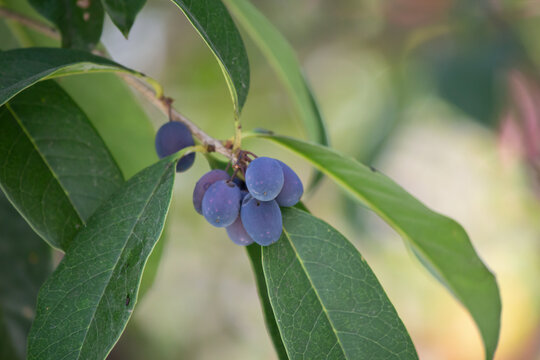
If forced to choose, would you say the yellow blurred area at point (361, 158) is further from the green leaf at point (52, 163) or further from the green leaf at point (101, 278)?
the green leaf at point (101, 278)

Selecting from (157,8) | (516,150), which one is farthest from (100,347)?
(157,8)

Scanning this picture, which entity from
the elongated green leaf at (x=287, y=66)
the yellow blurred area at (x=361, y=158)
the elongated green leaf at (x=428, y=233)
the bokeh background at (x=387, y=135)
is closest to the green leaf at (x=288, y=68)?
the elongated green leaf at (x=287, y=66)

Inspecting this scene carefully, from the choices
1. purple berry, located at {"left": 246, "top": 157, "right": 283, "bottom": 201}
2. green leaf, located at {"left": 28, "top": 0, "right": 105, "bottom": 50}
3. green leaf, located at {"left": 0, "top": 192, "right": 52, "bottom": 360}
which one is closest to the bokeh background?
Answer: green leaf, located at {"left": 0, "top": 192, "right": 52, "bottom": 360}

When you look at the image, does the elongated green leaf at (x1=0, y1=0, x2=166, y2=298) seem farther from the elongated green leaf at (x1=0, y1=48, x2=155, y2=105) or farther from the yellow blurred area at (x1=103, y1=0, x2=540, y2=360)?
the yellow blurred area at (x1=103, y1=0, x2=540, y2=360)

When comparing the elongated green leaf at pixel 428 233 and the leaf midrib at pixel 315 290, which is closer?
the leaf midrib at pixel 315 290

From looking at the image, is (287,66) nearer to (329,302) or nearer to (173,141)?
(173,141)

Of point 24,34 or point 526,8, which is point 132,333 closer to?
point 24,34

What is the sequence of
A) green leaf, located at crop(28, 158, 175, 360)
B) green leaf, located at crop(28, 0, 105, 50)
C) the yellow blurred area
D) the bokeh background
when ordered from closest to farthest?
green leaf, located at crop(28, 158, 175, 360) → green leaf, located at crop(28, 0, 105, 50) → the bokeh background → the yellow blurred area
